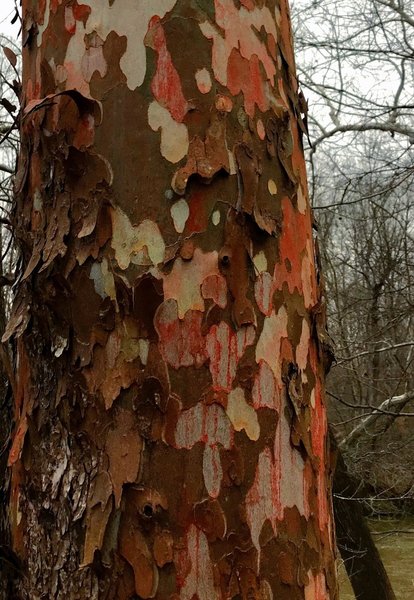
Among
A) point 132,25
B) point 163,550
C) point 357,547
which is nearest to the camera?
point 163,550

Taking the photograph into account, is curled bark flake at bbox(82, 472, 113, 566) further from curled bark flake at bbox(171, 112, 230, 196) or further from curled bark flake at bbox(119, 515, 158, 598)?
curled bark flake at bbox(171, 112, 230, 196)

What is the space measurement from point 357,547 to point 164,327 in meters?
4.89

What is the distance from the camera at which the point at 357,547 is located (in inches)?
207

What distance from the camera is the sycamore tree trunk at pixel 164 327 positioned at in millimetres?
886

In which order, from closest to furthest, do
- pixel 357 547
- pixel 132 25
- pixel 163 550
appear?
pixel 163 550
pixel 132 25
pixel 357 547

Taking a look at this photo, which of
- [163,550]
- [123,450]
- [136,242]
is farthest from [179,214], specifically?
[163,550]

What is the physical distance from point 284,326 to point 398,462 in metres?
7.16

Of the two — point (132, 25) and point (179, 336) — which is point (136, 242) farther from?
point (132, 25)

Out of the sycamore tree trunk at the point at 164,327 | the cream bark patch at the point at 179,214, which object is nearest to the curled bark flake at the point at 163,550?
the sycamore tree trunk at the point at 164,327

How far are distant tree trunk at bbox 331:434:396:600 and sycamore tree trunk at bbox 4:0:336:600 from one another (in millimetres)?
4468

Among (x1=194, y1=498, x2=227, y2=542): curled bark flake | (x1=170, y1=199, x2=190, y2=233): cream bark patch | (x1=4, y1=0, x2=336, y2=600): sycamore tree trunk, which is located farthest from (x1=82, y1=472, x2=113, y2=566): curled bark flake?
(x1=170, y1=199, x2=190, y2=233): cream bark patch

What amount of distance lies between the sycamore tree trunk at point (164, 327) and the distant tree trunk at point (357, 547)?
4468 millimetres

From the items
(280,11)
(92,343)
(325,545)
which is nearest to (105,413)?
(92,343)

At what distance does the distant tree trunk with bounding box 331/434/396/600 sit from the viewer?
5234 mm
